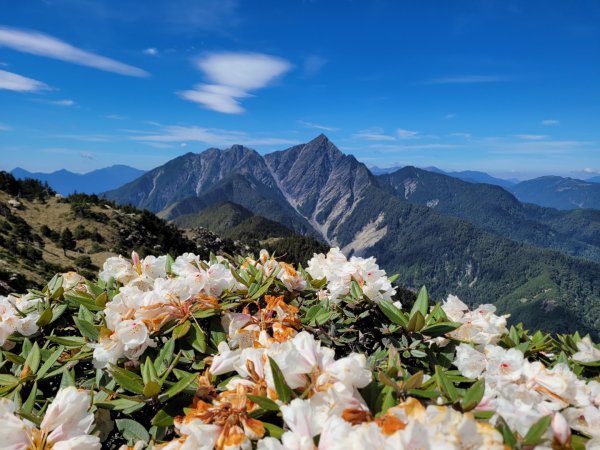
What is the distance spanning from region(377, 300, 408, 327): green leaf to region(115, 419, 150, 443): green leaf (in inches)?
57.1

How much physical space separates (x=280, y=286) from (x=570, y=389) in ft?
5.88

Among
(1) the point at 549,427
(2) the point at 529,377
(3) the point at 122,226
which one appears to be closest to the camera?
(1) the point at 549,427

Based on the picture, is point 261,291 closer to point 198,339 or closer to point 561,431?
point 198,339

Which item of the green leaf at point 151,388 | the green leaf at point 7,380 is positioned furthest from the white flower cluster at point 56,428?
the green leaf at point 7,380

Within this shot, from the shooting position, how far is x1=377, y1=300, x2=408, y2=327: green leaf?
2.41 metres

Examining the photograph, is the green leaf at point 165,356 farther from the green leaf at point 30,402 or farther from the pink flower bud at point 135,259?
the pink flower bud at point 135,259

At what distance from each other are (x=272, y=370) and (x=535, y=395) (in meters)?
1.13

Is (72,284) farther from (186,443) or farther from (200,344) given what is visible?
(186,443)

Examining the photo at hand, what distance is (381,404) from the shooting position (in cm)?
158

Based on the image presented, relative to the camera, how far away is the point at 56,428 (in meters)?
1.68

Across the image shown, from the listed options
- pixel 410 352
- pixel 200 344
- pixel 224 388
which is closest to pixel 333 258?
pixel 410 352

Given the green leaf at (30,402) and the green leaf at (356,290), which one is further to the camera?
the green leaf at (356,290)

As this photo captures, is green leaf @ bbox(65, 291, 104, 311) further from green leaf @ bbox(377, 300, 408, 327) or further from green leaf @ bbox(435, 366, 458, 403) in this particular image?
green leaf @ bbox(435, 366, 458, 403)

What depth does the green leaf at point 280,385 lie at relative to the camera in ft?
5.14
